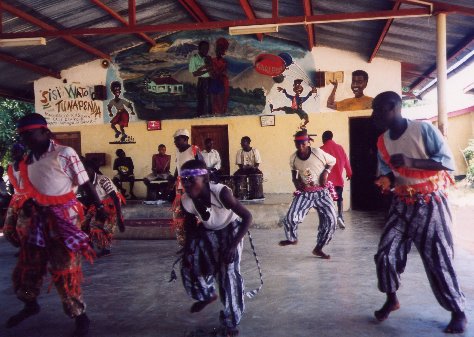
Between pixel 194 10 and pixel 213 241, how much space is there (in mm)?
8393

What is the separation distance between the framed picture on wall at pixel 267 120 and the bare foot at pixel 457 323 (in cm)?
865

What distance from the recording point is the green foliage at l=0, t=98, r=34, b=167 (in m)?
16.3

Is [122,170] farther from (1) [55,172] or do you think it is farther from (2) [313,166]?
(1) [55,172]

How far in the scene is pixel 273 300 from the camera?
4551 mm

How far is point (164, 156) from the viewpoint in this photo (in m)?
12.1

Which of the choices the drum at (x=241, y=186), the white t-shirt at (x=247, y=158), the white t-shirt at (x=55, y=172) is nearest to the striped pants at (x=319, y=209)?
the white t-shirt at (x=55, y=172)

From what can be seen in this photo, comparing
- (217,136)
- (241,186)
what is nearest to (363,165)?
(241,186)

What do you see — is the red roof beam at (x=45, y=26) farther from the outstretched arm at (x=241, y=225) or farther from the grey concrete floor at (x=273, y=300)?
the outstretched arm at (x=241, y=225)

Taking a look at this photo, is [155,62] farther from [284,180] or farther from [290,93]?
[284,180]

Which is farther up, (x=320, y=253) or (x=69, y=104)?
(x=69, y=104)

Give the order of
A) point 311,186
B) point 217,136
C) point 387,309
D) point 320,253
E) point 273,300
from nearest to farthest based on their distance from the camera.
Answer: point 387,309
point 273,300
point 311,186
point 320,253
point 217,136

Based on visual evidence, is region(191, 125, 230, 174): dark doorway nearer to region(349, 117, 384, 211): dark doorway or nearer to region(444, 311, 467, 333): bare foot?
region(349, 117, 384, 211): dark doorway

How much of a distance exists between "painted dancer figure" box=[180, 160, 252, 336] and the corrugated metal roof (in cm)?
513

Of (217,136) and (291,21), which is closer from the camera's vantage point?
(291,21)
